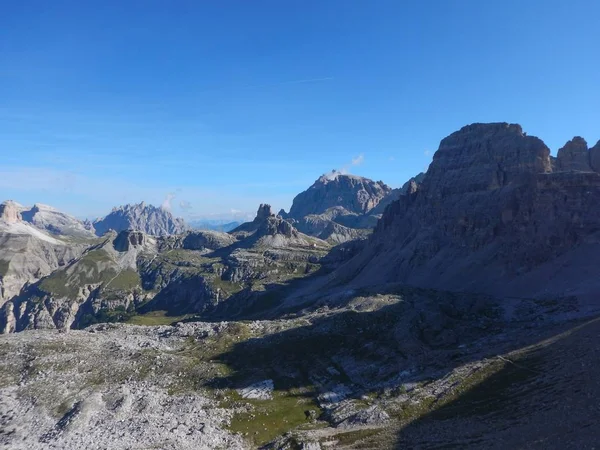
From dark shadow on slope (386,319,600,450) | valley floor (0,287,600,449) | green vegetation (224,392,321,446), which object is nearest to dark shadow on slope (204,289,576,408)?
valley floor (0,287,600,449)

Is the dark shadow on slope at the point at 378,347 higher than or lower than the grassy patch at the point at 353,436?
higher

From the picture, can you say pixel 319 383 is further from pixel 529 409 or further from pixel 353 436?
pixel 529 409

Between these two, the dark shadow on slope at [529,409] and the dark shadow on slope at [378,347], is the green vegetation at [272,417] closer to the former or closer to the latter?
the dark shadow on slope at [378,347]

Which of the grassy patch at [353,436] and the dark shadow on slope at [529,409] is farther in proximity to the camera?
the grassy patch at [353,436]

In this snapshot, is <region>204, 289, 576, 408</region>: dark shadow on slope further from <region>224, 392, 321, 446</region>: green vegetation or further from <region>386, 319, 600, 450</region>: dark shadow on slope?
<region>386, 319, 600, 450</region>: dark shadow on slope

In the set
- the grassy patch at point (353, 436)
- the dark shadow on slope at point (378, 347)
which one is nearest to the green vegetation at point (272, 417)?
the dark shadow on slope at point (378, 347)

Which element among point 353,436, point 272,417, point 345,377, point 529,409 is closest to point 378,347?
point 345,377

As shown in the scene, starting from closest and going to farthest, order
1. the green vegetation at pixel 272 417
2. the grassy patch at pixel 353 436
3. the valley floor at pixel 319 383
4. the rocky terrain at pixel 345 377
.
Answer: the valley floor at pixel 319 383
the rocky terrain at pixel 345 377
the grassy patch at pixel 353 436
the green vegetation at pixel 272 417

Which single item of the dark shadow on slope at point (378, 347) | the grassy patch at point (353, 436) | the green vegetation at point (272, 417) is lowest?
the green vegetation at point (272, 417)

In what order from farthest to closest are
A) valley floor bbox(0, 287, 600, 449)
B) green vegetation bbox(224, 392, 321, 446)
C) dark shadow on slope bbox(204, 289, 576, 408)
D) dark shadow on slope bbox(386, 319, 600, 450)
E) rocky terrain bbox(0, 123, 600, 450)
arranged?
1. dark shadow on slope bbox(204, 289, 576, 408)
2. green vegetation bbox(224, 392, 321, 446)
3. rocky terrain bbox(0, 123, 600, 450)
4. valley floor bbox(0, 287, 600, 449)
5. dark shadow on slope bbox(386, 319, 600, 450)
